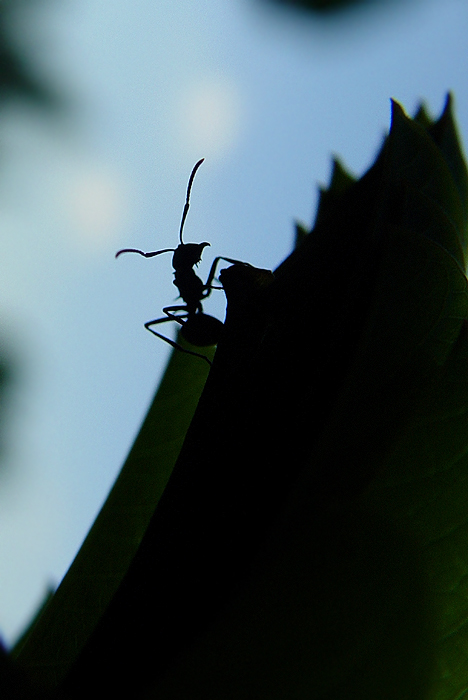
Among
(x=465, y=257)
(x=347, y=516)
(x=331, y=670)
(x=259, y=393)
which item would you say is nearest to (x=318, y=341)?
(x=259, y=393)

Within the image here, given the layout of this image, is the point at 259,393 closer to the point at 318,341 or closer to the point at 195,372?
the point at 318,341

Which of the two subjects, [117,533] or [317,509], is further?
[117,533]

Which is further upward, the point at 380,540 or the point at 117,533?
the point at 380,540

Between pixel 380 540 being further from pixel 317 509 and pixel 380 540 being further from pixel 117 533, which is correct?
pixel 117 533

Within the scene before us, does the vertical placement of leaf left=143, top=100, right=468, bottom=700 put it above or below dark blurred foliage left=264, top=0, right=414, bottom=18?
below

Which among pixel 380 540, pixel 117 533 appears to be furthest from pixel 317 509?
pixel 117 533

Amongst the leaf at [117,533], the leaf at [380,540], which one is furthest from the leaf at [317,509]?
the leaf at [117,533]

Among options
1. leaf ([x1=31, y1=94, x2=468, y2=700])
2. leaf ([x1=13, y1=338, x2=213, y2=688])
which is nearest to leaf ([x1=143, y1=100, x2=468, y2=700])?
leaf ([x1=31, y1=94, x2=468, y2=700])

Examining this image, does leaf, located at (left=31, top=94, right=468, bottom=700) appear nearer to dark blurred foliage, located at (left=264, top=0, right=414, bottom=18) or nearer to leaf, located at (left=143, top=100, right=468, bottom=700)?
leaf, located at (left=143, top=100, right=468, bottom=700)
